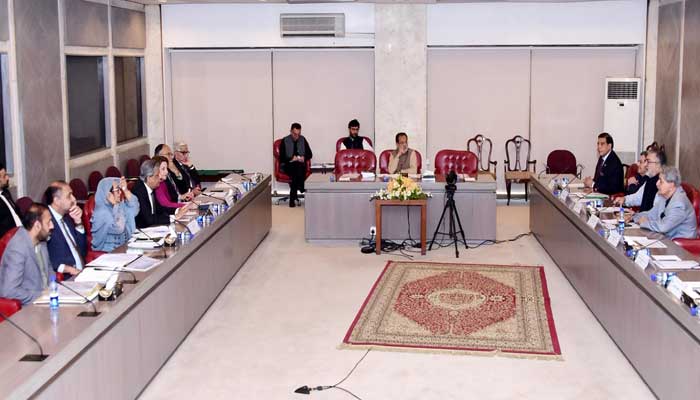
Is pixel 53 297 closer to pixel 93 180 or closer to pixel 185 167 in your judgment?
pixel 185 167

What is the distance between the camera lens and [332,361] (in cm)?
638

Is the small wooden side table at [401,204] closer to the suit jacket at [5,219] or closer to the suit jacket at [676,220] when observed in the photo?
the suit jacket at [676,220]

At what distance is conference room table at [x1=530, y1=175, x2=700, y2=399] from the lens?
4.92 m

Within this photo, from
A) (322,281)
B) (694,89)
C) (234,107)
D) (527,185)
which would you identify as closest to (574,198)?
(322,281)

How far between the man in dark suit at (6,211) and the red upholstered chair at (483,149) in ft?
25.6

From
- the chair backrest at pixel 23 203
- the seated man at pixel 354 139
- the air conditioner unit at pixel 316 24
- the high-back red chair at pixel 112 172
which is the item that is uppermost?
the air conditioner unit at pixel 316 24

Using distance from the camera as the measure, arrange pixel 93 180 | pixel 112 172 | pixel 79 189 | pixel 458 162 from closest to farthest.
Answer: pixel 79 189, pixel 93 180, pixel 458 162, pixel 112 172

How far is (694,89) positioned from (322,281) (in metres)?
5.88

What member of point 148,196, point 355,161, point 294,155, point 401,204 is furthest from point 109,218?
point 294,155

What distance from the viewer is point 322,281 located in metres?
8.80

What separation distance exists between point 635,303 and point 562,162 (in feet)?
25.3

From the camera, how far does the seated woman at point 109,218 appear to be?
24.2 feet

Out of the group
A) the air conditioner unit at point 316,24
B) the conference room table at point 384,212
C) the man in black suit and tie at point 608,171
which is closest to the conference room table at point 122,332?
the conference room table at point 384,212

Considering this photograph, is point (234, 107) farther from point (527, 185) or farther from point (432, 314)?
point (432, 314)
